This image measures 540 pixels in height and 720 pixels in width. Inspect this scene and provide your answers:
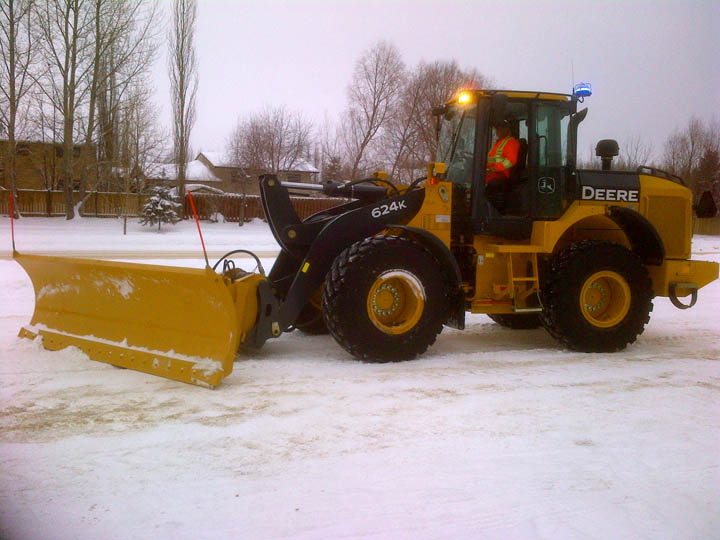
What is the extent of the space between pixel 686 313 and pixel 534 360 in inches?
177

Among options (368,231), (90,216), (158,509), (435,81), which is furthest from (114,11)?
(158,509)

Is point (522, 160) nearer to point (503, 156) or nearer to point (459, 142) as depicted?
point (503, 156)

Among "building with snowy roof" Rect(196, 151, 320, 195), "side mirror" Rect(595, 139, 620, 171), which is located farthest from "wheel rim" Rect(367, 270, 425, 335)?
"building with snowy roof" Rect(196, 151, 320, 195)

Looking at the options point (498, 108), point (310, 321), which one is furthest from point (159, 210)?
point (498, 108)

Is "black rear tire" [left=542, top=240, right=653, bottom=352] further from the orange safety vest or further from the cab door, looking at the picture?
the orange safety vest

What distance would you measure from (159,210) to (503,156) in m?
23.9

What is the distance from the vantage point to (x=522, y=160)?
256 inches

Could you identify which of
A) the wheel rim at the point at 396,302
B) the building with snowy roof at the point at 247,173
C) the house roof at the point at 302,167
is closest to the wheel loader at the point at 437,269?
the wheel rim at the point at 396,302

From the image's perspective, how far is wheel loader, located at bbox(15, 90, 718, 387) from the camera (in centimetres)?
561

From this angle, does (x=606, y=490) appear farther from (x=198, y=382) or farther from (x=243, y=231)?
(x=243, y=231)

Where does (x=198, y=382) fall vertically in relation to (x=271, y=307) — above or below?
below

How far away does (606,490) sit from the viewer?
11.0 feet

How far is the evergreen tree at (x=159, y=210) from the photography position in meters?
28.1

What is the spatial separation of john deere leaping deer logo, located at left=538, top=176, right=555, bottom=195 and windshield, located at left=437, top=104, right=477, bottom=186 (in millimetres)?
730
